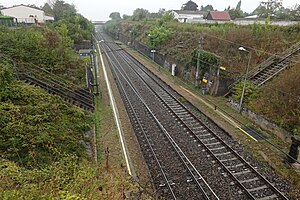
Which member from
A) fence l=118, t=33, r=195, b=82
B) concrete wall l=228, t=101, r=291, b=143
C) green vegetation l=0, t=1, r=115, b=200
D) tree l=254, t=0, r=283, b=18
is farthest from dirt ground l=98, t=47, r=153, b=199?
tree l=254, t=0, r=283, b=18

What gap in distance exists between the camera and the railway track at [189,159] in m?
9.59

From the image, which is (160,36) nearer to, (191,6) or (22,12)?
(22,12)

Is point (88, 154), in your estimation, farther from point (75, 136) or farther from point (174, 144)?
point (174, 144)

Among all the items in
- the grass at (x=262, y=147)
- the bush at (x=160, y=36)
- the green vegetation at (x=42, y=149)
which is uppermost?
the bush at (x=160, y=36)

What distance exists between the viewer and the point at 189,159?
38.2 ft

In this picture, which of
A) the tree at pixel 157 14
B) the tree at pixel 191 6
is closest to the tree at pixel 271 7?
the tree at pixel 191 6

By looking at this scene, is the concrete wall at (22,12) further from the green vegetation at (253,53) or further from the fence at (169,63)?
the green vegetation at (253,53)

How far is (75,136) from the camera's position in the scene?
1185 centimetres

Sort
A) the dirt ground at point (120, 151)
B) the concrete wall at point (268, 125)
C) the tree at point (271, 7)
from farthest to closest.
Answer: the tree at point (271, 7)
the concrete wall at point (268, 125)
the dirt ground at point (120, 151)

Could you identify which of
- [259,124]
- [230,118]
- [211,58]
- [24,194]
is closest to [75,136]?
[24,194]

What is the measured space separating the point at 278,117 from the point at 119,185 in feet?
38.9

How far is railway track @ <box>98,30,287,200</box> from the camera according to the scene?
9.59m

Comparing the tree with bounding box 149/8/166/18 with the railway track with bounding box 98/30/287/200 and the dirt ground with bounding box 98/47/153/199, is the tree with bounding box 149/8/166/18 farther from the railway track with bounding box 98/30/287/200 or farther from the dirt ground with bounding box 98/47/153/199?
the dirt ground with bounding box 98/47/153/199

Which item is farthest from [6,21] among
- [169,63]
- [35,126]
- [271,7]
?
[271,7]
